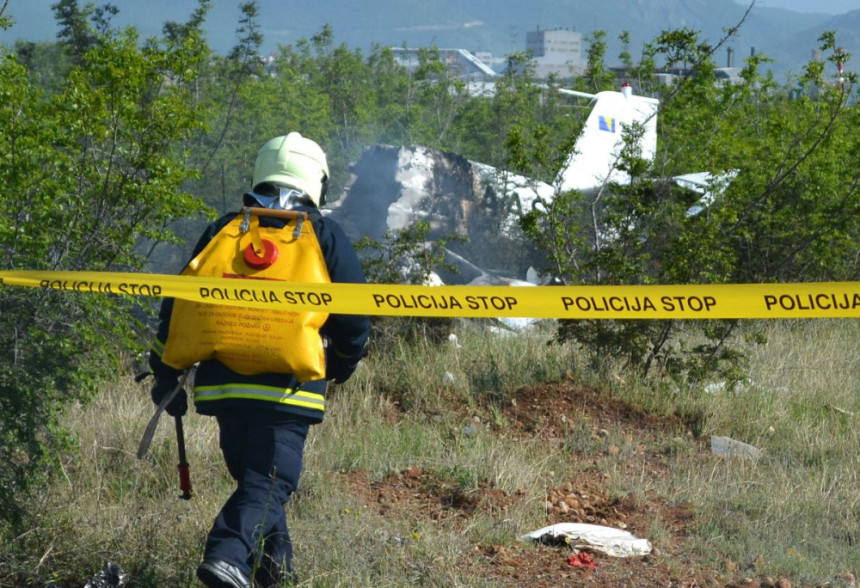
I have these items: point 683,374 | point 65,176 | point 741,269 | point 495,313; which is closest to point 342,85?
point 741,269

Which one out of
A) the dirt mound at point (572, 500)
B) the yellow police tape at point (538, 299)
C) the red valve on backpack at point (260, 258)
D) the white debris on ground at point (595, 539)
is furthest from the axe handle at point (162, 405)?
the white debris on ground at point (595, 539)

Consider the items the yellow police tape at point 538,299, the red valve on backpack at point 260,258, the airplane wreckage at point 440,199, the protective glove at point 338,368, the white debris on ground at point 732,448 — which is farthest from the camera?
the airplane wreckage at point 440,199

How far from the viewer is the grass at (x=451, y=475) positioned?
425cm

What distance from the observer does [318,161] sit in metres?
4.04

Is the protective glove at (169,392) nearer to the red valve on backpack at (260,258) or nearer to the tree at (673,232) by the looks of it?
the red valve on backpack at (260,258)

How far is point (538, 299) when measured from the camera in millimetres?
3730

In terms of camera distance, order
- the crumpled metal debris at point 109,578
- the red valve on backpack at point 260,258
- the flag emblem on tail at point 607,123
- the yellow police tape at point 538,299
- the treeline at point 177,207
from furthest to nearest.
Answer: the flag emblem on tail at point 607,123, the treeline at point 177,207, the crumpled metal debris at point 109,578, the red valve on backpack at point 260,258, the yellow police tape at point 538,299

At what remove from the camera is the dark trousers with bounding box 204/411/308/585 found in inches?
140

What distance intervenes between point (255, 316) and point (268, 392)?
0.87 feet

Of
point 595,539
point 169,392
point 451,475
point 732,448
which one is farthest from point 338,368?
point 732,448

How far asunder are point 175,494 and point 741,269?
698 cm

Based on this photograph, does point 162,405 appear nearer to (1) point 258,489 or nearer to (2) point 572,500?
(1) point 258,489

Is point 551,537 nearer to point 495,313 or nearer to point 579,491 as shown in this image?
point 579,491

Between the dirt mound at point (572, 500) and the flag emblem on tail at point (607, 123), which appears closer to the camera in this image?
the dirt mound at point (572, 500)
